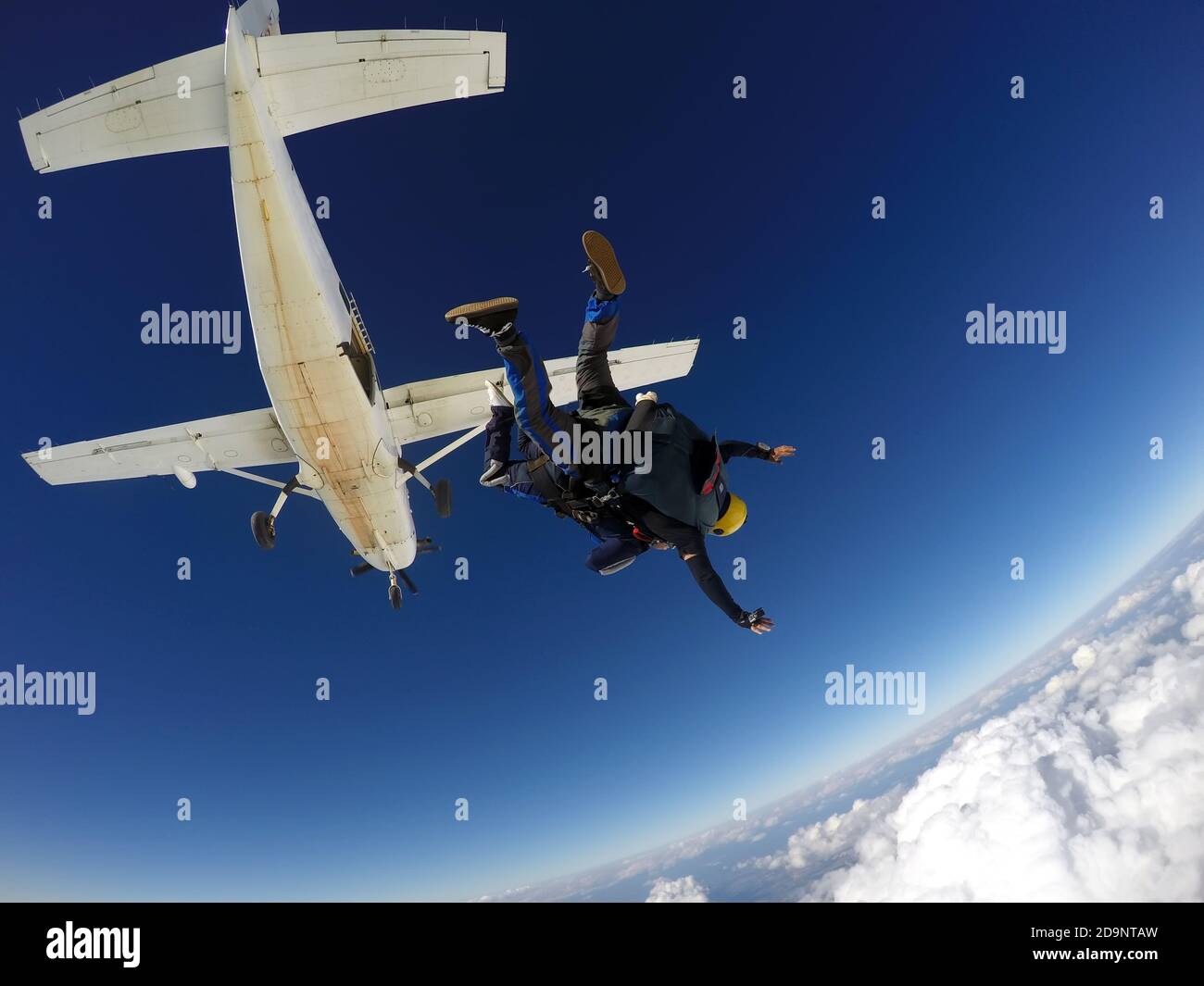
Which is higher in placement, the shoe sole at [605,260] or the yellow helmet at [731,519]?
the shoe sole at [605,260]

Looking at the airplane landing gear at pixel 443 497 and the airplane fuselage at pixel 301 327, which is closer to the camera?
the airplane fuselage at pixel 301 327

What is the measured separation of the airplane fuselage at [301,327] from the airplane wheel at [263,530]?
1229mm

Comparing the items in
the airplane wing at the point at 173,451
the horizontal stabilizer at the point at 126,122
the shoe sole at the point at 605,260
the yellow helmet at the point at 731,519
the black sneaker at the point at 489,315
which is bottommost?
the yellow helmet at the point at 731,519

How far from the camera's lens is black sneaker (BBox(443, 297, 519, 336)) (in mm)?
3051

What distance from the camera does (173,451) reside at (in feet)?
44.8

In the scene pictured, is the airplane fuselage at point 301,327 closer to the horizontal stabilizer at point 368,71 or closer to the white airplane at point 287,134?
the white airplane at point 287,134

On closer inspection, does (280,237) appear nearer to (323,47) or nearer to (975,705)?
(323,47)

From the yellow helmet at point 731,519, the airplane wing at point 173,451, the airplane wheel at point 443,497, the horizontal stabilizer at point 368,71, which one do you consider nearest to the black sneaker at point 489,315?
the yellow helmet at point 731,519

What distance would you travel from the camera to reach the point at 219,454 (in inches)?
531

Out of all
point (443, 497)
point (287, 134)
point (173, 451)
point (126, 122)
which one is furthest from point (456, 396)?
point (126, 122)

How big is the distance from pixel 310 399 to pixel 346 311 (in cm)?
188

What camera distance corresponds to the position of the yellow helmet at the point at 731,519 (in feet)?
14.9

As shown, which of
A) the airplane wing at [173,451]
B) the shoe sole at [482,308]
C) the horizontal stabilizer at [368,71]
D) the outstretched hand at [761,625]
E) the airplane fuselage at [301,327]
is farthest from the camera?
the airplane wing at [173,451]
